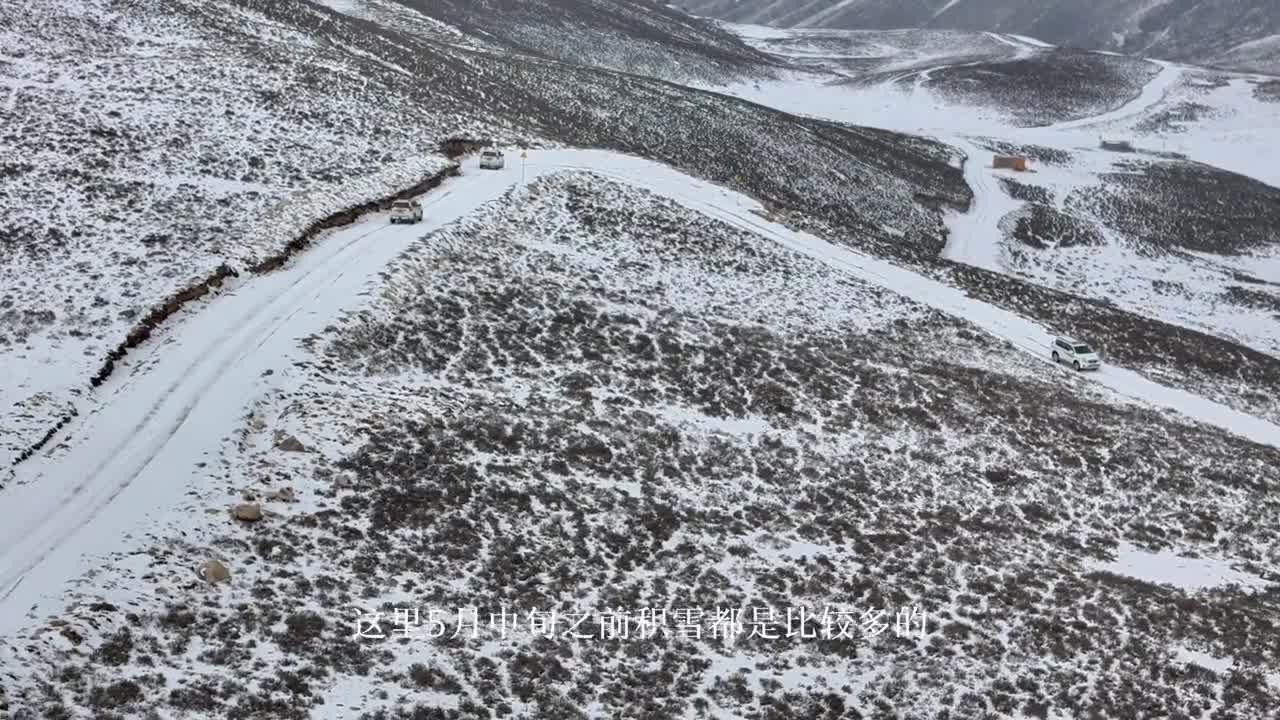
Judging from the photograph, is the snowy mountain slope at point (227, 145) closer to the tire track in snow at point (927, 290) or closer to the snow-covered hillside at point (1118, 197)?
the tire track in snow at point (927, 290)

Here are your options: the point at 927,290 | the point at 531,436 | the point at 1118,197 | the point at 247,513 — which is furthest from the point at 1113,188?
the point at 247,513

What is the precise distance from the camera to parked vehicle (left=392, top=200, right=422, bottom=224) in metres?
34.1

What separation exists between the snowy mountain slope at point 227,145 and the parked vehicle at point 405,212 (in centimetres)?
286

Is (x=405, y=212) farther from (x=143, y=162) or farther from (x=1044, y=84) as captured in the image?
(x=1044, y=84)

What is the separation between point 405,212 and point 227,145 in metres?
9.94

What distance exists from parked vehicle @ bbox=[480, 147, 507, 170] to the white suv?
91.5 feet

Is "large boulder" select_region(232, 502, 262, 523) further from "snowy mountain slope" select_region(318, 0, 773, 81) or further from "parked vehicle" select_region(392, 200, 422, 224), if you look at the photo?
"snowy mountain slope" select_region(318, 0, 773, 81)

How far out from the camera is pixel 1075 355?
35969 mm

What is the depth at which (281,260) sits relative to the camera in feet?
96.4

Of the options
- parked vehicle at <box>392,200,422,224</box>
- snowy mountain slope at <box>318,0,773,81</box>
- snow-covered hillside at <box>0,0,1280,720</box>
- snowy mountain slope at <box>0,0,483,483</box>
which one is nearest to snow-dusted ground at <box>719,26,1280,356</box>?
snow-covered hillside at <box>0,0,1280,720</box>

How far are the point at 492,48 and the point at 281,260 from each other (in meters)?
64.3

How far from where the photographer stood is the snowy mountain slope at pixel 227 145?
82.1ft

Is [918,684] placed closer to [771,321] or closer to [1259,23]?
[771,321]

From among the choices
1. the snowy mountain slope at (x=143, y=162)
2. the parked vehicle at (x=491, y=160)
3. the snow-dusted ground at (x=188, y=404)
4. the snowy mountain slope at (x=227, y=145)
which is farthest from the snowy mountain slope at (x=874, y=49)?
the snow-dusted ground at (x=188, y=404)
